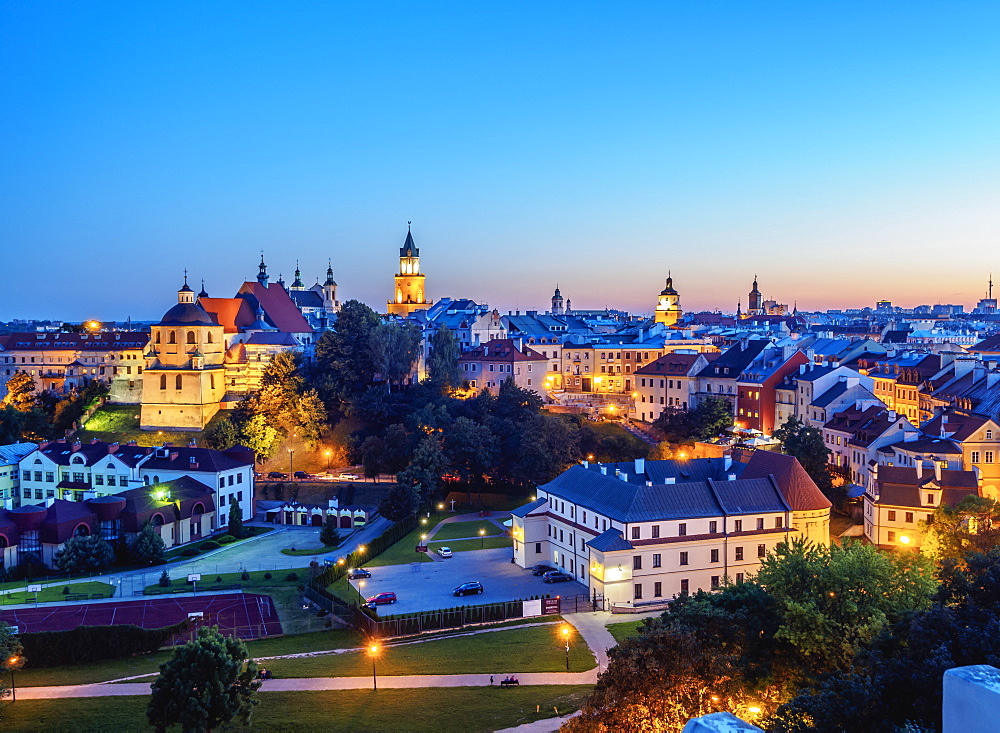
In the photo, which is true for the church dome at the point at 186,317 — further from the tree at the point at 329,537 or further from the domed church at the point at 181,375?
the tree at the point at 329,537

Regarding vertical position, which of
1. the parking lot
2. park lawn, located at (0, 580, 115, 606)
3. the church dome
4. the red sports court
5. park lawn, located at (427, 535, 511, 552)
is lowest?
park lawn, located at (0, 580, 115, 606)

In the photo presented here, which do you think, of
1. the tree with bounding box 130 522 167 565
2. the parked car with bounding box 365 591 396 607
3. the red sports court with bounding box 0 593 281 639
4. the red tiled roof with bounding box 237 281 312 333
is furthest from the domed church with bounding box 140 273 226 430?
the parked car with bounding box 365 591 396 607

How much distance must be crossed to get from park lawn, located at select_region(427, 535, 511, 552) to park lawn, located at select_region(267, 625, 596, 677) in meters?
15.7

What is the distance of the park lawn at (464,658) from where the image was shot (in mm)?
32406

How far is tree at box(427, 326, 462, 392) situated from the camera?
8294cm

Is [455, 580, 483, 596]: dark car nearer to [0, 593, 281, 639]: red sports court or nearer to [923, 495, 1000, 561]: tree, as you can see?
[0, 593, 281, 639]: red sports court

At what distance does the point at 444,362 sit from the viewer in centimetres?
8431

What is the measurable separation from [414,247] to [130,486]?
64259 millimetres

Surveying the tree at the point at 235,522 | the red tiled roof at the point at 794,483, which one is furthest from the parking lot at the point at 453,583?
the tree at the point at 235,522

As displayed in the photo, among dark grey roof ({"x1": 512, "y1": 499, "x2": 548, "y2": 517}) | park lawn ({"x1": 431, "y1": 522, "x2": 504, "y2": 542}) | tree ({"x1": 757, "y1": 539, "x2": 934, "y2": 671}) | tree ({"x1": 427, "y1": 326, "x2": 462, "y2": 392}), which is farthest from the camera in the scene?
tree ({"x1": 427, "y1": 326, "x2": 462, "y2": 392})

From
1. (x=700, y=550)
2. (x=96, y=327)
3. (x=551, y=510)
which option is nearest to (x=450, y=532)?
(x=551, y=510)

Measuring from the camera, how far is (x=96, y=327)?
12300 cm

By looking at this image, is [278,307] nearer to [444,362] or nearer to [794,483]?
[444,362]

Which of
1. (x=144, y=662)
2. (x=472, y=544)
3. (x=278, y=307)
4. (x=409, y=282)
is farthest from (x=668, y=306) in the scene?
(x=144, y=662)
